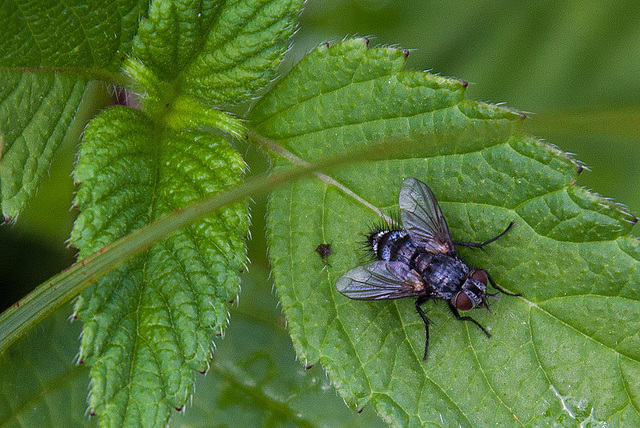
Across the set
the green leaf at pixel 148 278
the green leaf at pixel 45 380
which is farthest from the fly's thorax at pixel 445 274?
the green leaf at pixel 45 380

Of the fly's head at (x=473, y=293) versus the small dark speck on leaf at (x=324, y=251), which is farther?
the small dark speck on leaf at (x=324, y=251)

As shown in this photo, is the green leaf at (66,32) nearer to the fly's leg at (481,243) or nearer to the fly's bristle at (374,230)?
the fly's bristle at (374,230)

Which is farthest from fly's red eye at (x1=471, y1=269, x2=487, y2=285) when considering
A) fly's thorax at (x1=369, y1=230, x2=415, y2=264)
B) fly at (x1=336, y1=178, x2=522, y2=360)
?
Result: fly's thorax at (x1=369, y1=230, x2=415, y2=264)

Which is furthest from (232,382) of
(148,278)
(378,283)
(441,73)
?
(441,73)

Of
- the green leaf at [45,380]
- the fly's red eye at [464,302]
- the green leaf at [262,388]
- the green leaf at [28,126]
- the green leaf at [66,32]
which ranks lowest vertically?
the green leaf at [262,388]

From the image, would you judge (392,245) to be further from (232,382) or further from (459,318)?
(232,382)

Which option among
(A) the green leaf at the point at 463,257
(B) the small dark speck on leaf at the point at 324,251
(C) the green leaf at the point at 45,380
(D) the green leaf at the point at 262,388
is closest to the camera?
(A) the green leaf at the point at 463,257

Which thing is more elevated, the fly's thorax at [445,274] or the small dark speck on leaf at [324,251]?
the small dark speck on leaf at [324,251]
